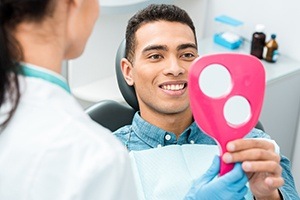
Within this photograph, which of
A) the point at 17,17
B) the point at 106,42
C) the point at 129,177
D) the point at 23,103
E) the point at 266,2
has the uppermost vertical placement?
the point at 17,17

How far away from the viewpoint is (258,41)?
2.39 metres

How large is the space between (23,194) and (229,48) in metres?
1.86

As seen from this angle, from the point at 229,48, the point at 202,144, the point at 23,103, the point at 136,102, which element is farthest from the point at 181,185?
the point at 229,48

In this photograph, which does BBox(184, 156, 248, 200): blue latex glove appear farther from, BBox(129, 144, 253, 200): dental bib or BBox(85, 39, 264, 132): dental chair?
BBox(85, 39, 264, 132): dental chair

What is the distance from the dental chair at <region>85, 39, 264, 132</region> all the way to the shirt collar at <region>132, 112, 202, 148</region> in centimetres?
14

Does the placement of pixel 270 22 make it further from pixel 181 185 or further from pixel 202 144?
pixel 181 185

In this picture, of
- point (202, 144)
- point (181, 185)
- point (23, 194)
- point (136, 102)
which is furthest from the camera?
point (136, 102)

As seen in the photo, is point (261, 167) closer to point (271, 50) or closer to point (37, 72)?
point (37, 72)

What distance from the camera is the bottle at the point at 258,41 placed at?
238 centimetres

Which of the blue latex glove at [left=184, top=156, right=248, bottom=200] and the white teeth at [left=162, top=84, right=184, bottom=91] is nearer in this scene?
the blue latex glove at [left=184, top=156, right=248, bottom=200]

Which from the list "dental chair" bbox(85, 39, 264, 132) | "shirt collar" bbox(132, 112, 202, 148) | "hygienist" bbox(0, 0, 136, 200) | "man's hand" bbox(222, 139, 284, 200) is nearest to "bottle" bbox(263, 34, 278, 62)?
"dental chair" bbox(85, 39, 264, 132)

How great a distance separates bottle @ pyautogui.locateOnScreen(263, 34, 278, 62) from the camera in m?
2.36

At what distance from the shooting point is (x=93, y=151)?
78cm

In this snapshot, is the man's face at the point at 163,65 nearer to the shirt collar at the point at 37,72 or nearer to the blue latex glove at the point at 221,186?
the blue latex glove at the point at 221,186
